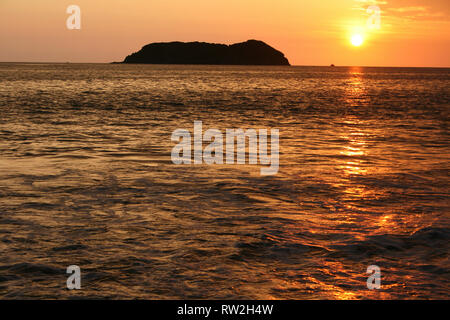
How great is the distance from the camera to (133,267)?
6.89 meters

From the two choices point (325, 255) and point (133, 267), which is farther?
point (325, 255)

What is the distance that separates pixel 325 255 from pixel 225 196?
3907mm

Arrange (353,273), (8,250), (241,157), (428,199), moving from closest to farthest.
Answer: (353,273) < (8,250) < (428,199) < (241,157)

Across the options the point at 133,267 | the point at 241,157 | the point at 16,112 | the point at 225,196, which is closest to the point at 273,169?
the point at 241,157

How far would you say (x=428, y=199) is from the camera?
35.4 feet

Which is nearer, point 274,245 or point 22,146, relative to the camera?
point 274,245

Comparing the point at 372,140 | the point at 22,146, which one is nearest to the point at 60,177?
the point at 22,146

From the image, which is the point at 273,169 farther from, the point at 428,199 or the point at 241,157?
the point at 428,199

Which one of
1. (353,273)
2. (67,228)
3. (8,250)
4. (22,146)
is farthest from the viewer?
(22,146)

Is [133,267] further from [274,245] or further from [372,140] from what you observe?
[372,140]

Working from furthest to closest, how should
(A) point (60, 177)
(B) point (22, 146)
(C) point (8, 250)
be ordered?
1. (B) point (22, 146)
2. (A) point (60, 177)
3. (C) point (8, 250)

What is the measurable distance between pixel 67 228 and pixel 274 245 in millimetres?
3549
